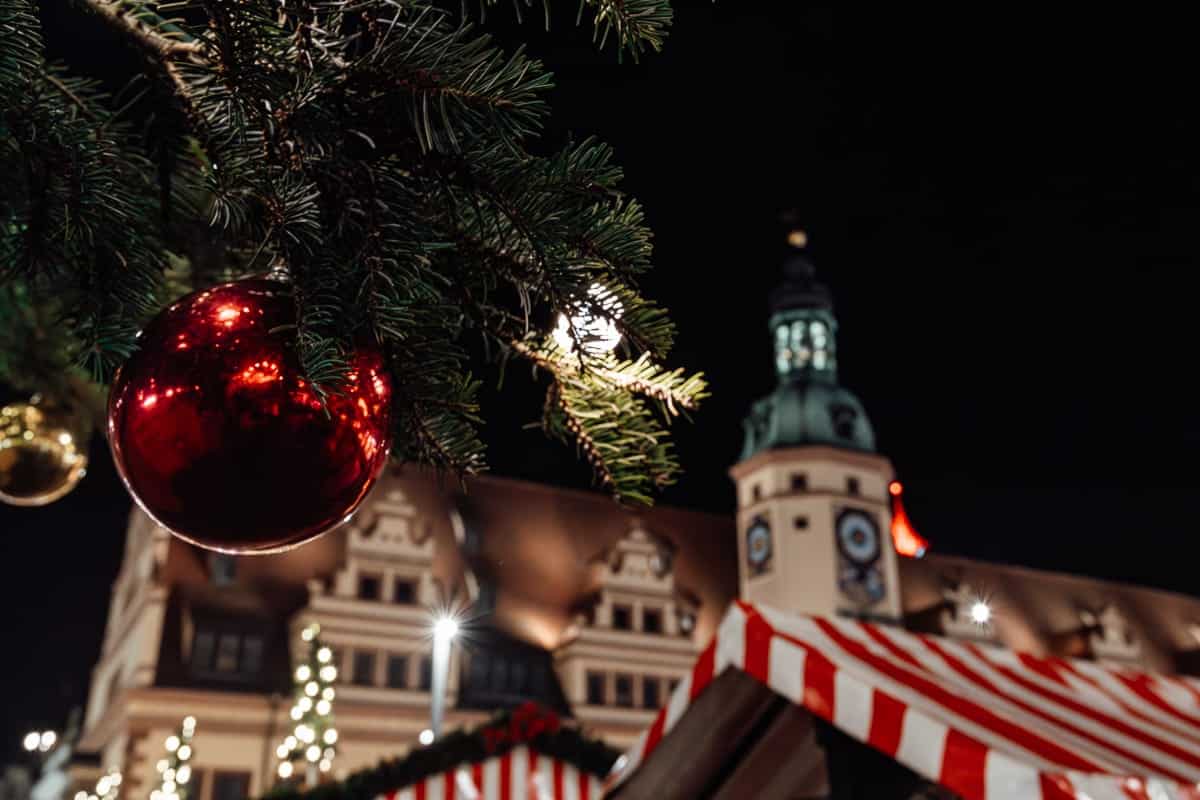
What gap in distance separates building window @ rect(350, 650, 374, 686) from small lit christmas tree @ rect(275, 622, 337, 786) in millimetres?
9292

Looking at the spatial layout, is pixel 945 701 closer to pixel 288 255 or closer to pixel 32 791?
pixel 288 255

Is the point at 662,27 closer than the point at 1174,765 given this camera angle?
Yes

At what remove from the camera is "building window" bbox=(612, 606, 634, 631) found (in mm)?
27891

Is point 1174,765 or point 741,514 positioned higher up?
point 741,514

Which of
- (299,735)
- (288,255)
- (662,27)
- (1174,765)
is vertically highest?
(299,735)

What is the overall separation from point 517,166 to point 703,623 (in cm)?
2885

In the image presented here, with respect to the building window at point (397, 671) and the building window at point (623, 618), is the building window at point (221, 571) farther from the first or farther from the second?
the building window at point (623, 618)

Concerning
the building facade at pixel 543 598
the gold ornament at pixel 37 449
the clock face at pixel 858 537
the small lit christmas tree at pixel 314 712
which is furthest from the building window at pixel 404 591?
the gold ornament at pixel 37 449

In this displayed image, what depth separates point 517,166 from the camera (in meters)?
Answer: 1.51

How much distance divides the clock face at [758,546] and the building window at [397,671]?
33.2 ft

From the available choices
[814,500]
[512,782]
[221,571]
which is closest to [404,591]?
[221,571]

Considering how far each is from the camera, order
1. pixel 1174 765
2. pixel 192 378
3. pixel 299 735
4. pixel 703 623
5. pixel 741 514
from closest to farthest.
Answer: pixel 192 378 < pixel 1174 765 < pixel 299 735 < pixel 703 623 < pixel 741 514

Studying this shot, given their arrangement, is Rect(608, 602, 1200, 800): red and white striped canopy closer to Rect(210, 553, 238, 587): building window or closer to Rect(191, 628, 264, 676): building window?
Rect(191, 628, 264, 676): building window

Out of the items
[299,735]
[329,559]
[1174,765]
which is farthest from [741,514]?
[1174,765]
